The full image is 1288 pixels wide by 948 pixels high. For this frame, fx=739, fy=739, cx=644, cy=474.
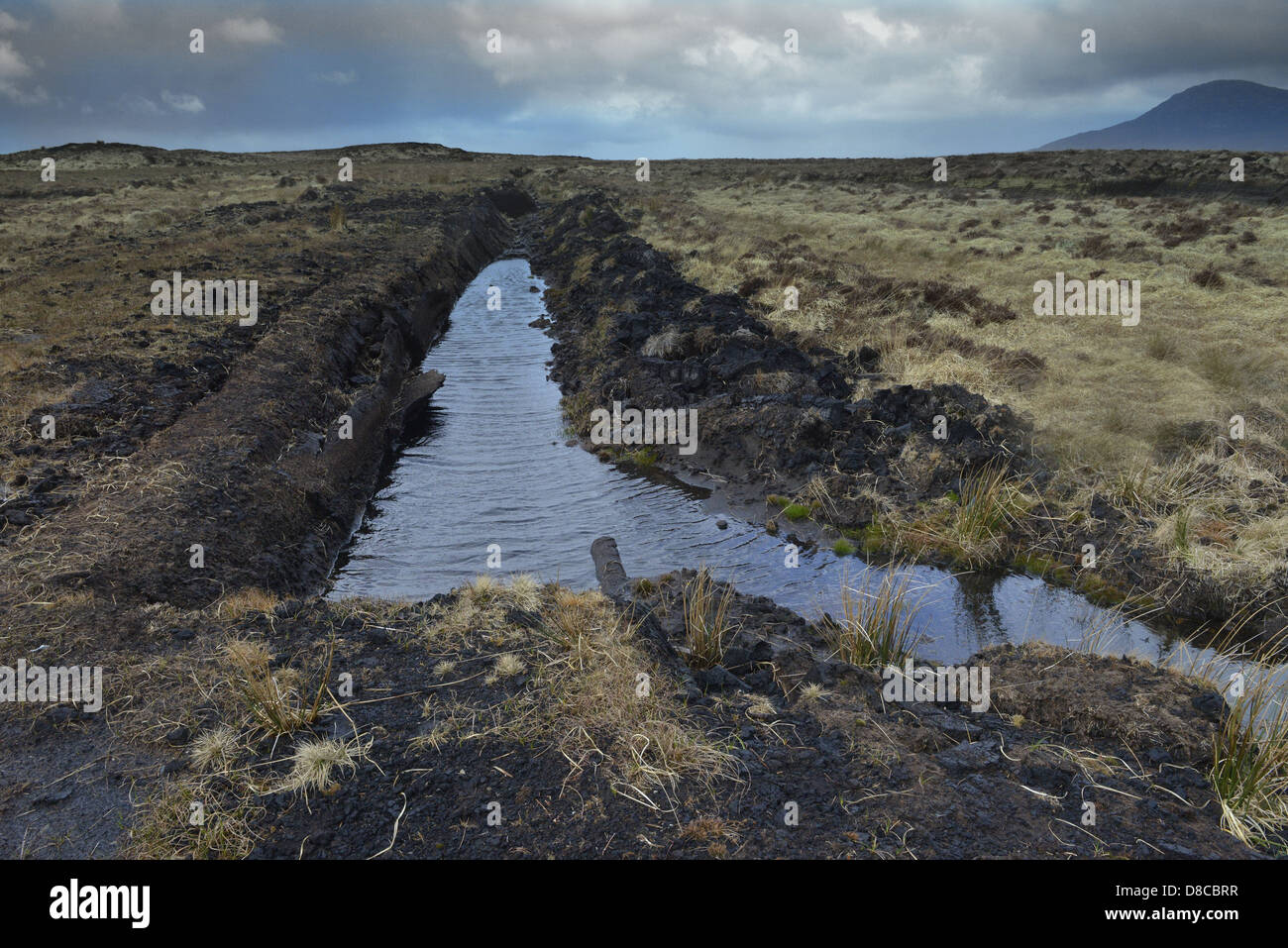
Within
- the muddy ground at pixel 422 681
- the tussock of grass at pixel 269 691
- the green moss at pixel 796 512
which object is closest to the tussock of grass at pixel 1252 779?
the muddy ground at pixel 422 681

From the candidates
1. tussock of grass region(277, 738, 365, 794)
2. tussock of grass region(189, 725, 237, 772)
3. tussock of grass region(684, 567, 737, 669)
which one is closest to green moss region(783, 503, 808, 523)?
tussock of grass region(684, 567, 737, 669)

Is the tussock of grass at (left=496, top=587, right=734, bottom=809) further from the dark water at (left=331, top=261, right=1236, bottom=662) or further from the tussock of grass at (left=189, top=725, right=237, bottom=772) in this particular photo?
the dark water at (left=331, top=261, right=1236, bottom=662)

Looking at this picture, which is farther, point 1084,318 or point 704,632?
point 1084,318

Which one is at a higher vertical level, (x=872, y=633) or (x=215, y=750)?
(x=872, y=633)

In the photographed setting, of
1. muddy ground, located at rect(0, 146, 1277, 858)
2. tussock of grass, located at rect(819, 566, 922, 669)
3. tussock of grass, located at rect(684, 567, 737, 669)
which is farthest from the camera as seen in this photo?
tussock of grass, located at rect(819, 566, 922, 669)

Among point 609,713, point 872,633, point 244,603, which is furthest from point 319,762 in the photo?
point 872,633

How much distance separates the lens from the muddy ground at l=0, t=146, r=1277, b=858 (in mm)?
4500

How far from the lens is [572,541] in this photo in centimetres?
1009

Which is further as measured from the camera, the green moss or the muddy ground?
the green moss

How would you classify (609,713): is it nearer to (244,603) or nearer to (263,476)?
(244,603)

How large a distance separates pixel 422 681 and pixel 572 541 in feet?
13.8

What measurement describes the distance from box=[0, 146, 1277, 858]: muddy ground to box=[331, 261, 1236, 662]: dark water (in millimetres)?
752

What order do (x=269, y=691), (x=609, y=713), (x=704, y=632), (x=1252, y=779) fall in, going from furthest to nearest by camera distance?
(x=704, y=632)
(x=609, y=713)
(x=269, y=691)
(x=1252, y=779)

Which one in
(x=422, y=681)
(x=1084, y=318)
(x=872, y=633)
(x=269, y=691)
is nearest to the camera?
(x=269, y=691)
